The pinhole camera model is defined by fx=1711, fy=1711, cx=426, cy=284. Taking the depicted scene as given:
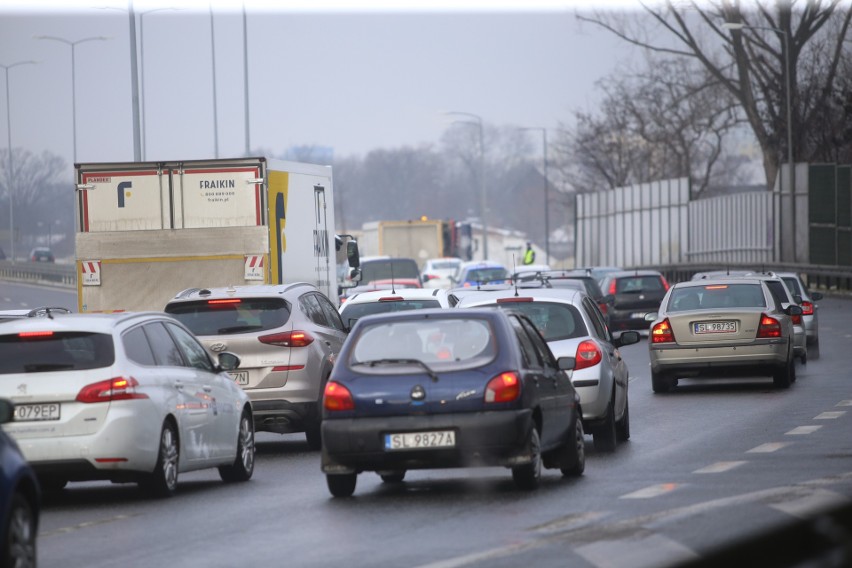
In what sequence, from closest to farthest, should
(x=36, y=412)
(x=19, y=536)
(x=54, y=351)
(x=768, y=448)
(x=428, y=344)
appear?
(x=19, y=536)
(x=428, y=344)
(x=36, y=412)
(x=54, y=351)
(x=768, y=448)

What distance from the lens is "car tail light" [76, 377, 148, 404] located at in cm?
1180

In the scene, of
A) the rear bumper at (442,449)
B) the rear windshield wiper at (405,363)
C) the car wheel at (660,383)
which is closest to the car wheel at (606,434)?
the rear bumper at (442,449)

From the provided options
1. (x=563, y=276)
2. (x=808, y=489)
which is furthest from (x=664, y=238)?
(x=808, y=489)

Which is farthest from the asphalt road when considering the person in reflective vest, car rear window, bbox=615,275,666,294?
the person in reflective vest

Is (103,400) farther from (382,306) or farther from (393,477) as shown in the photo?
(382,306)

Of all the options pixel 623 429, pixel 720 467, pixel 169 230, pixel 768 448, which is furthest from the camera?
pixel 169 230

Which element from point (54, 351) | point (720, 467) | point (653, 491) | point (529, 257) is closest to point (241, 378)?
point (54, 351)

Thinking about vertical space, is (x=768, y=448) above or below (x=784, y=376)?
above

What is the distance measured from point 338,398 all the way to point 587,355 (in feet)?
13.9

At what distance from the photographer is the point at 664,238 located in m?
77.4

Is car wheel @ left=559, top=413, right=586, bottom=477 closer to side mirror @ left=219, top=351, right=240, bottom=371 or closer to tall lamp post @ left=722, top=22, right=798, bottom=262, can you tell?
side mirror @ left=219, top=351, right=240, bottom=371

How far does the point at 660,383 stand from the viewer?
75.1ft

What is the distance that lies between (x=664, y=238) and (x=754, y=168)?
9907 centimetres

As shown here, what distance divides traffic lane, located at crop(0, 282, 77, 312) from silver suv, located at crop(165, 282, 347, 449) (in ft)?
115
